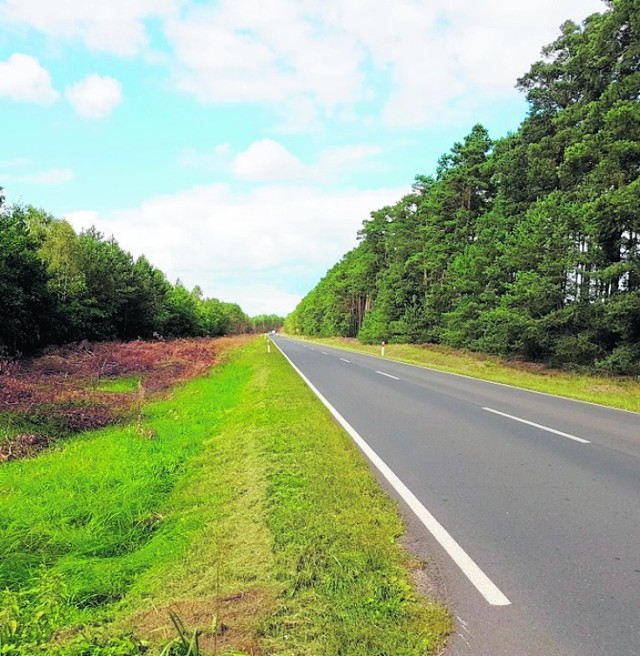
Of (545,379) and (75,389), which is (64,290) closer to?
(75,389)

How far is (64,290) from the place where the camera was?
105 ft

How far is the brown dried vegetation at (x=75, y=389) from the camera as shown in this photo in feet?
27.3

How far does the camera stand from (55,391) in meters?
13.1

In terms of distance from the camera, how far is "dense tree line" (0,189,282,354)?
2352 cm

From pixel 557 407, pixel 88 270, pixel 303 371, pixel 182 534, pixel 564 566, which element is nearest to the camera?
pixel 564 566

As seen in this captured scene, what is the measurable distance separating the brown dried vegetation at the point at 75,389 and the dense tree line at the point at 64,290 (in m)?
2.78

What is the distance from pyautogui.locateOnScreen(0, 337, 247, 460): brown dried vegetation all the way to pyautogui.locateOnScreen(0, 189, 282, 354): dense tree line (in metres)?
2.78

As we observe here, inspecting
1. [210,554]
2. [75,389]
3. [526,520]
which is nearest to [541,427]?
[526,520]

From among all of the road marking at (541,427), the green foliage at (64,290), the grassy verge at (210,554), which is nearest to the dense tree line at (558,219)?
the road marking at (541,427)

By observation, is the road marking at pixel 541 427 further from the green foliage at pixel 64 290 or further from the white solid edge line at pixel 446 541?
the green foliage at pixel 64 290

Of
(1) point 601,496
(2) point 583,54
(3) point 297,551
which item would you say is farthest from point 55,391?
(2) point 583,54

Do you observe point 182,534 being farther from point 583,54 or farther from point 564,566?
point 583,54

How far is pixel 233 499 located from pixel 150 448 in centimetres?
300

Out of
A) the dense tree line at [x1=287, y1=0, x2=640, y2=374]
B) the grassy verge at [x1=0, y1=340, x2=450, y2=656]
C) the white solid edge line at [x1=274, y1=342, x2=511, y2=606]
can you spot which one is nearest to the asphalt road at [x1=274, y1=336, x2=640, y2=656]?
the white solid edge line at [x1=274, y1=342, x2=511, y2=606]
